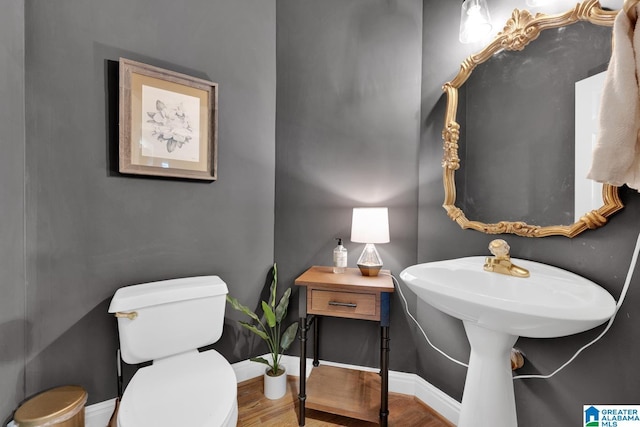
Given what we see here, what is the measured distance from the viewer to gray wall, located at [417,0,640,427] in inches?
36.0

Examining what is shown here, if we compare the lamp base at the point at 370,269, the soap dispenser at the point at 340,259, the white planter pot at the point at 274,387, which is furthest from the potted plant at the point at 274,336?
the lamp base at the point at 370,269

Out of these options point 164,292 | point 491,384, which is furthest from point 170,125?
point 491,384

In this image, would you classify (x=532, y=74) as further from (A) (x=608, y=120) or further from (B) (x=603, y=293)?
(B) (x=603, y=293)

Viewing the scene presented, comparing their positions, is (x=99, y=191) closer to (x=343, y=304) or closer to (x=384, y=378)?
(x=343, y=304)

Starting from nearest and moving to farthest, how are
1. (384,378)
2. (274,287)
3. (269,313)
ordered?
(384,378) < (269,313) < (274,287)

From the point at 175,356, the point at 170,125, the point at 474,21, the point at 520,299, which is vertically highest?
the point at 474,21

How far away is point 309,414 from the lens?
154cm

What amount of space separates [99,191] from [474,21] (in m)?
2.02

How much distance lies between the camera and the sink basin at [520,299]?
74 centimetres

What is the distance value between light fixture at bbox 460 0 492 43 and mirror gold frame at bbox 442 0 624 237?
74 millimetres

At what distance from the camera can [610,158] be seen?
767 mm

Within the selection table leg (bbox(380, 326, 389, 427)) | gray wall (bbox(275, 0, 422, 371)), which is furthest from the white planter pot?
table leg (bbox(380, 326, 389, 427))

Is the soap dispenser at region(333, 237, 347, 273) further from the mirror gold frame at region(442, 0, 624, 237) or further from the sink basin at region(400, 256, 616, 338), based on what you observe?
the mirror gold frame at region(442, 0, 624, 237)

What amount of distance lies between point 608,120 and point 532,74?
1.79ft
